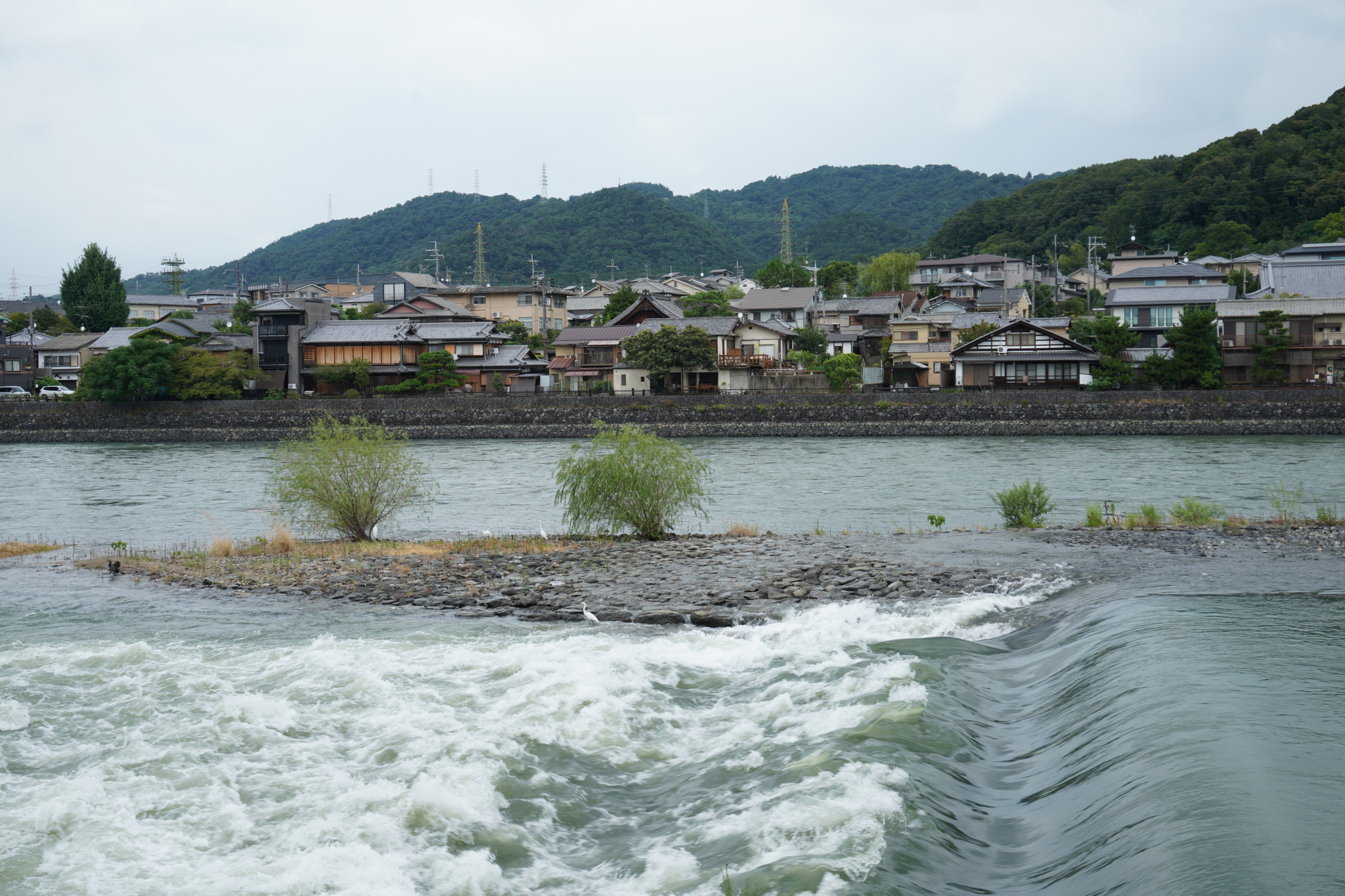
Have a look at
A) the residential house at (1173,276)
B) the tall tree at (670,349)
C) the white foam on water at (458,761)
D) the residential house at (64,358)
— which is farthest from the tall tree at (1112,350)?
the residential house at (64,358)

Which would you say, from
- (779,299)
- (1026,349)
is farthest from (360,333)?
(1026,349)

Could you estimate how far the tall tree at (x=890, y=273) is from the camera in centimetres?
9406

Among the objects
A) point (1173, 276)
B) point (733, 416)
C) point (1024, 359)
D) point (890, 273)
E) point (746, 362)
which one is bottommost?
point (733, 416)

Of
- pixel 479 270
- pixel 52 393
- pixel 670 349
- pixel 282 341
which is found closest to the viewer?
pixel 670 349

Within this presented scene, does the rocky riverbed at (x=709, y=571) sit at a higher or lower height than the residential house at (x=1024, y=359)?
lower

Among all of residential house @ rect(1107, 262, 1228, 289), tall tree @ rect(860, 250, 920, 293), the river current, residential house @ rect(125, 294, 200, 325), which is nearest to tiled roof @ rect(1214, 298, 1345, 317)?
residential house @ rect(1107, 262, 1228, 289)

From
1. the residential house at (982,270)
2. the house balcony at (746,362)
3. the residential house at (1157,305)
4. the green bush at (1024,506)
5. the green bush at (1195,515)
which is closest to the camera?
the green bush at (1195,515)

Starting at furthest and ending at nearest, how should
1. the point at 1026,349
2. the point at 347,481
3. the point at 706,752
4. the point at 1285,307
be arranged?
the point at 1026,349, the point at 1285,307, the point at 347,481, the point at 706,752

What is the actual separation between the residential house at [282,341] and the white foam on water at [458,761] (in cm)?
5748

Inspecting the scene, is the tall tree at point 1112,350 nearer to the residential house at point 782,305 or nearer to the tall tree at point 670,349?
the residential house at point 782,305

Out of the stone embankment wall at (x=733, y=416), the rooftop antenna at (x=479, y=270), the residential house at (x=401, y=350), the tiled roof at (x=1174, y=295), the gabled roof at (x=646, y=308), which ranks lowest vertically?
the stone embankment wall at (x=733, y=416)

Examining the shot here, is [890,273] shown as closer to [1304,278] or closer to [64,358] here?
[1304,278]

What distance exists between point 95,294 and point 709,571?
91096 millimetres

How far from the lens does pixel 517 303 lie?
8944 cm
